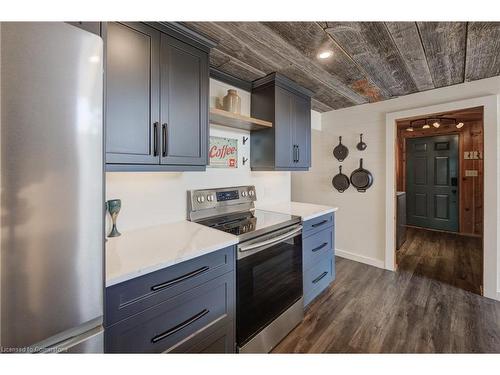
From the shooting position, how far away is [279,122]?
7.20 ft

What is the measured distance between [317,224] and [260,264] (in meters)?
0.89

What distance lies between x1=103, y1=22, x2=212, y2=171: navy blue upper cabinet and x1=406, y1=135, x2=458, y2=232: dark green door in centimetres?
522

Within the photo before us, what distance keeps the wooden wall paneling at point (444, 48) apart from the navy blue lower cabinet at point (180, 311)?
1.95 m

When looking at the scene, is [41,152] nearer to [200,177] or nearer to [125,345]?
[125,345]

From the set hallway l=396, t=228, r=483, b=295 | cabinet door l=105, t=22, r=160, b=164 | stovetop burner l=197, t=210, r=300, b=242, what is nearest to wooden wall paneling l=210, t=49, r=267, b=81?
cabinet door l=105, t=22, r=160, b=164

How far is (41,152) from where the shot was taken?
2.03 ft

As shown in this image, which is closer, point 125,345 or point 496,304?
point 125,345

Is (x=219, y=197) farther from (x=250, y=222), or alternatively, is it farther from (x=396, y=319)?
(x=396, y=319)

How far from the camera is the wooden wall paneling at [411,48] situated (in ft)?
4.67

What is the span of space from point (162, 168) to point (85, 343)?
2.94 ft

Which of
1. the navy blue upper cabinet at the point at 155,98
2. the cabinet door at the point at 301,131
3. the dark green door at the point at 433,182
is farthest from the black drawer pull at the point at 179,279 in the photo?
the dark green door at the point at 433,182

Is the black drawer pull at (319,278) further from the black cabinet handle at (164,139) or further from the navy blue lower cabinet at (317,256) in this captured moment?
the black cabinet handle at (164,139)
